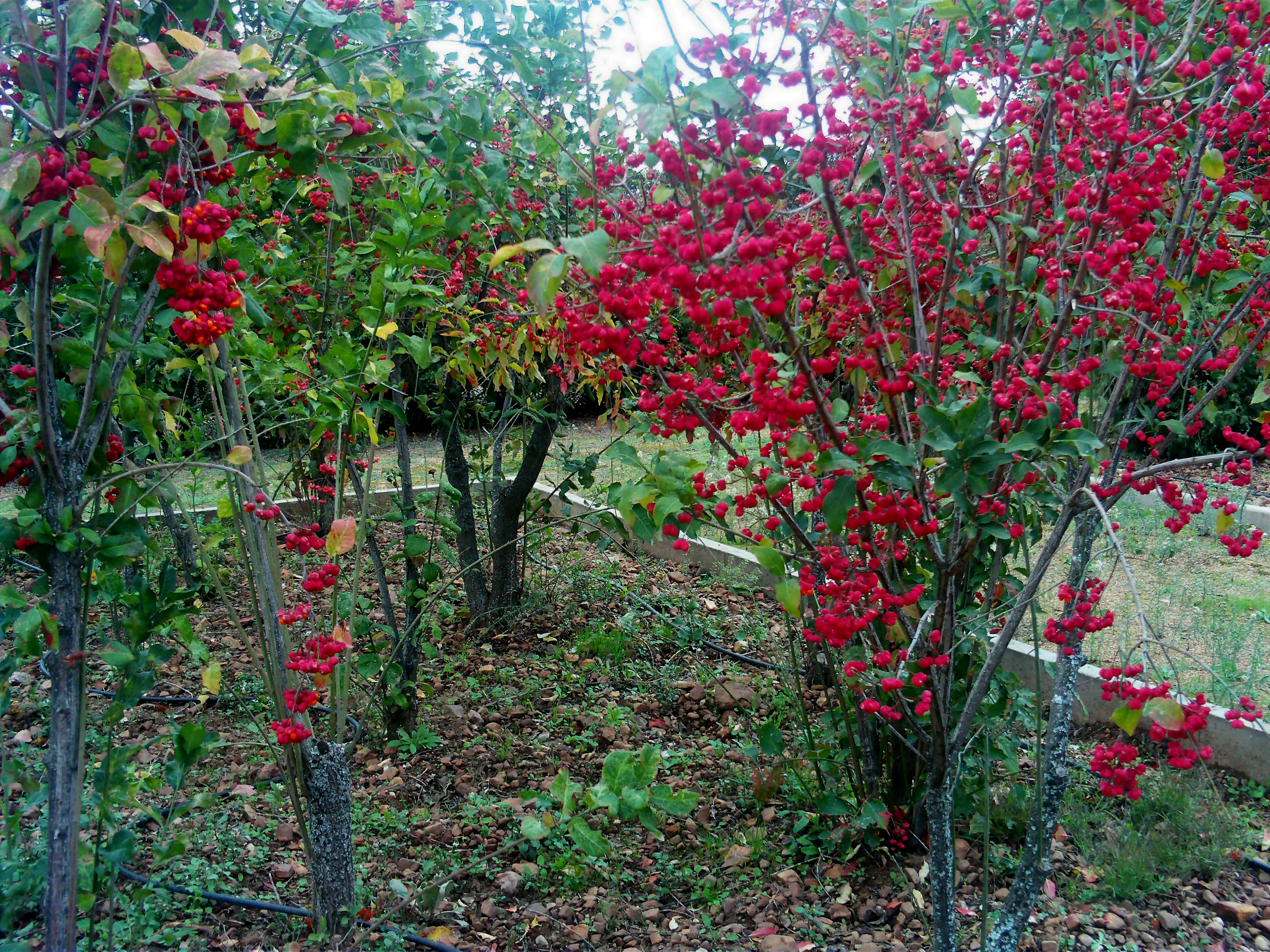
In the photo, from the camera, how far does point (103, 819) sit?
57.8 inches

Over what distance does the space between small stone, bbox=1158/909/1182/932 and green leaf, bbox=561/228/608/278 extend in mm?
2084

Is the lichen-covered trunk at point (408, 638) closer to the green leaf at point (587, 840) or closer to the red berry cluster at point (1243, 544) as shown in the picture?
the green leaf at point (587, 840)

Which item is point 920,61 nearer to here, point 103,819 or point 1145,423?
point 1145,423

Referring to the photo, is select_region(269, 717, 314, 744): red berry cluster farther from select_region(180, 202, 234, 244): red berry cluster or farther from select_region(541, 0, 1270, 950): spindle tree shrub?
select_region(180, 202, 234, 244): red berry cluster

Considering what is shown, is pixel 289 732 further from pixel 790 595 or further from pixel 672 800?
pixel 790 595

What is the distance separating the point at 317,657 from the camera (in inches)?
67.6

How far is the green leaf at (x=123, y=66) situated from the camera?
3.85 ft

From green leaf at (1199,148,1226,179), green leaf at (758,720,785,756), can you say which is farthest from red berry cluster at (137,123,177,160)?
green leaf at (758,720,785,756)

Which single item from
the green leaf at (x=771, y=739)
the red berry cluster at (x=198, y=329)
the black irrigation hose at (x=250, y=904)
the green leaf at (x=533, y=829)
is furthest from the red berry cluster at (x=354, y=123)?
the green leaf at (x=771, y=739)

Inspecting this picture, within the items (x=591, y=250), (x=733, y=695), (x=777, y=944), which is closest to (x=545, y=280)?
(x=591, y=250)

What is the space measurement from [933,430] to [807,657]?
6.38ft

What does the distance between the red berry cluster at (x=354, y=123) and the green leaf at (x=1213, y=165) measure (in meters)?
1.38

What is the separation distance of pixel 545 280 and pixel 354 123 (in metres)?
0.75

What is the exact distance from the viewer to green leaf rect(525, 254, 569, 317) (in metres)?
1.01
